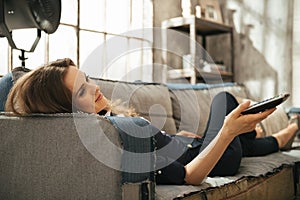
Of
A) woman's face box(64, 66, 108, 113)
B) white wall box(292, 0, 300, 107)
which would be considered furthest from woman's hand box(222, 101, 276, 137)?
white wall box(292, 0, 300, 107)

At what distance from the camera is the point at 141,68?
3592mm

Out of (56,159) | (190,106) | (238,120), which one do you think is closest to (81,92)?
(56,159)

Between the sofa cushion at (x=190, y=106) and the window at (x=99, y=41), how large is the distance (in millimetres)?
605

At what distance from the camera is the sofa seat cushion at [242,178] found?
123 cm

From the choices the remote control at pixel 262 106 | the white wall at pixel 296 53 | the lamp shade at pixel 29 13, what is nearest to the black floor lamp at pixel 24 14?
the lamp shade at pixel 29 13

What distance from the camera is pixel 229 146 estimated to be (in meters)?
1.67

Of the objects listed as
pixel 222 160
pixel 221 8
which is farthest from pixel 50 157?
pixel 221 8

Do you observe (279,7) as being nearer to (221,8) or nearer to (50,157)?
(221,8)

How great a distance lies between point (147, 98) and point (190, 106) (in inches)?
16.0

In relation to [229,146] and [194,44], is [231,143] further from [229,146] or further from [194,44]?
[194,44]

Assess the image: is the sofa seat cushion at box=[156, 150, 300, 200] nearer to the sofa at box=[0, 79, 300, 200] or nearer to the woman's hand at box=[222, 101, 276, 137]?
the sofa at box=[0, 79, 300, 200]

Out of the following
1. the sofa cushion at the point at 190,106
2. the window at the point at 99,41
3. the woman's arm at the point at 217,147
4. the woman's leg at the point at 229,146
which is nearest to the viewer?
the woman's arm at the point at 217,147

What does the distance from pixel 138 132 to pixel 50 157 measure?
0.26 metres

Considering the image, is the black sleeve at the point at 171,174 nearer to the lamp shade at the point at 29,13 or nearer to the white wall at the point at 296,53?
the lamp shade at the point at 29,13
